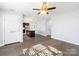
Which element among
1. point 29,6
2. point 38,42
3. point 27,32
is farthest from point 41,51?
point 29,6

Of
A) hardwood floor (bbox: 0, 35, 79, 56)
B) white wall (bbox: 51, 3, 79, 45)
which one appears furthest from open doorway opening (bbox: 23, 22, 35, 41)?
white wall (bbox: 51, 3, 79, 45)

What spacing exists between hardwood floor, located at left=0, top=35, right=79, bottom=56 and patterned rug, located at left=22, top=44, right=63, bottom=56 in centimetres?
5

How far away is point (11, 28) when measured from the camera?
117 cm

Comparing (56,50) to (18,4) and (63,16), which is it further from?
(18,4)

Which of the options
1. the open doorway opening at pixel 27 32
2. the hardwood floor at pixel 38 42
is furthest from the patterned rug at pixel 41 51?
the open doorway opening at pixel 27 32

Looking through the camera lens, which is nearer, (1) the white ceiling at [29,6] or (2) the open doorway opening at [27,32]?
(1) the white ceiling at [29,6]

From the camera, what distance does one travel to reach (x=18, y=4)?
108 cm

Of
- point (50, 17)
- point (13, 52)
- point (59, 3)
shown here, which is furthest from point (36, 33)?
point (59, 3)

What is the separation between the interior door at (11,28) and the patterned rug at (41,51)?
0.22m

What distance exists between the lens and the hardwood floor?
1.12 m

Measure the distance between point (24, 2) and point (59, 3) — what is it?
0.43 metres

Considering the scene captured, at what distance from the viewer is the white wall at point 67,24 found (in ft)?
3.66

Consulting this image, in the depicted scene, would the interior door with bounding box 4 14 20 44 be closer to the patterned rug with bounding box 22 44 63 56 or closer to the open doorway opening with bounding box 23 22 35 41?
the open doorway opening with bounding box 23 22 35 41

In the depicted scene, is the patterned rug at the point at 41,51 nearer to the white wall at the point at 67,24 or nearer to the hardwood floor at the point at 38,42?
the hardwood floor at the point at 38,42
